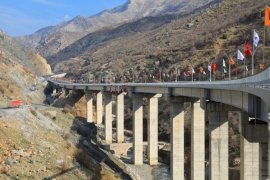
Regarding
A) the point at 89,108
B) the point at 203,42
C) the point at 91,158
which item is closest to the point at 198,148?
the point at 91,158

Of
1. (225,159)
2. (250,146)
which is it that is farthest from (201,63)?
(250,146)

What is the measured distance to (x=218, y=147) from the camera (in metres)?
37.4

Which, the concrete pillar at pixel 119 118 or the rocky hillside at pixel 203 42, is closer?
the concrete pillar at pixel 119 118

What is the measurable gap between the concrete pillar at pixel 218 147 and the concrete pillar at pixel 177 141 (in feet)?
36.1

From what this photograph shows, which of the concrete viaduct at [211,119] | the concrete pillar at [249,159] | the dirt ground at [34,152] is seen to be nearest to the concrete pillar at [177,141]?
the concrete viaduct at [211,119]

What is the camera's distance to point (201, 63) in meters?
105

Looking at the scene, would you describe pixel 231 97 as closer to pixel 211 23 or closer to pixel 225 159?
pixel 225 159

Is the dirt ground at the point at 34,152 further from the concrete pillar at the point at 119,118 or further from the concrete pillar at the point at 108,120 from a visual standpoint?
the concrete pillar at the point at 108,120

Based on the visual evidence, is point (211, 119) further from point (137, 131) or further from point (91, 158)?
point (137, 131)

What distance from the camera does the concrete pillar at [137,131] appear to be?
61.4 m

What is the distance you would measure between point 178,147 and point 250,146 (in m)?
19.1

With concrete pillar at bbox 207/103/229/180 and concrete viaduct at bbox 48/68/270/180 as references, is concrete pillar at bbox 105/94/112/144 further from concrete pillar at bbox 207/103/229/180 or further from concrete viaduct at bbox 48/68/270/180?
concrete pillar at bbox 207/103/229/180

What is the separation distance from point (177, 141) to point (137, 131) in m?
14.9

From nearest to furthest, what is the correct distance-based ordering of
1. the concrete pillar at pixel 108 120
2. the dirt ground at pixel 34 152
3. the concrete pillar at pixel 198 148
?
the dirt ground at pixel 34 152
the concrete pillar at pixel 198 148
the concrete pillar at pixel 108 120
